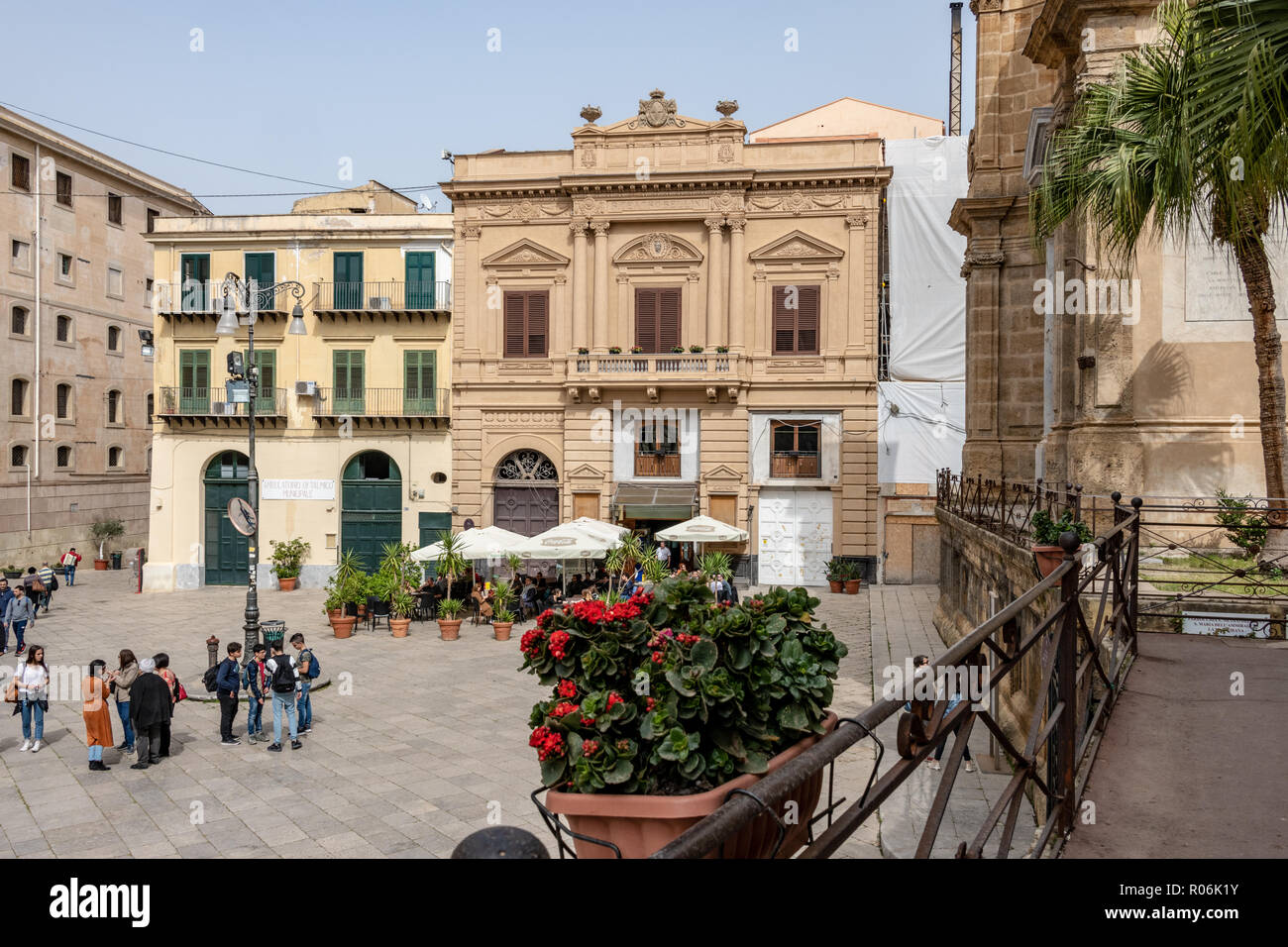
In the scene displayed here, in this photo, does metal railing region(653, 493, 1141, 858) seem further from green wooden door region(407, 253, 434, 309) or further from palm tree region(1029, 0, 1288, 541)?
green wooden door region(407, 253, 434, 309)

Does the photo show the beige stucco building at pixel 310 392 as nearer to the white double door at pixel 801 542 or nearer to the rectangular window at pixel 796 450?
the white double door at pixel 801 542

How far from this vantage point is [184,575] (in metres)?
33.8

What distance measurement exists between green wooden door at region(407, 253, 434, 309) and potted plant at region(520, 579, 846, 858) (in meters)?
29.8

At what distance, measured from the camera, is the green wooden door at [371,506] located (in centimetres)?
3319

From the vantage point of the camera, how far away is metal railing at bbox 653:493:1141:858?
225 cm

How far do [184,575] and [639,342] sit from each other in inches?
666

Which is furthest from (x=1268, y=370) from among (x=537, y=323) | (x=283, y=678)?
(x=537, y=323)

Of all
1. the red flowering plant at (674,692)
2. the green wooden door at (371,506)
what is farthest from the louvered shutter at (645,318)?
the red flowering plant at (674,692)

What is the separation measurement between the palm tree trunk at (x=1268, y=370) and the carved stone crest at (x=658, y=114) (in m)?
21.9

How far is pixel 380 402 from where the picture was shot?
33.1m

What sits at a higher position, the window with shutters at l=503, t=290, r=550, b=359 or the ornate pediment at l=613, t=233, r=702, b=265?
the ornate pediment at l=613, t=233, r=702, b=265

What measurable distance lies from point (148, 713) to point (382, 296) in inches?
865

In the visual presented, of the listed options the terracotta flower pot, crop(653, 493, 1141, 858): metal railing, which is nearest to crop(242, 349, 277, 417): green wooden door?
crop(653, 493, 1141, 858): metal railing
